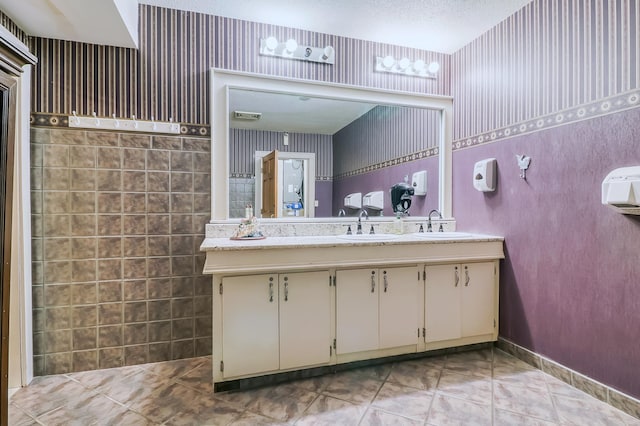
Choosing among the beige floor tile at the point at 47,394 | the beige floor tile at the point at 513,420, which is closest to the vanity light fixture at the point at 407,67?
the beige floor tile at the point at 513,420

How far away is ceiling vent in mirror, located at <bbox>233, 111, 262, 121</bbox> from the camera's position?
241cm

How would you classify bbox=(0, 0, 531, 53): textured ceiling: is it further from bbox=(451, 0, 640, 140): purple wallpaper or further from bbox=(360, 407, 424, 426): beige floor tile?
bbox=(360, 407, 424, 426): beige floor tile

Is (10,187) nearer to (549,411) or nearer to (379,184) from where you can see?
(379,184)

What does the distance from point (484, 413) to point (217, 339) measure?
1.47 m

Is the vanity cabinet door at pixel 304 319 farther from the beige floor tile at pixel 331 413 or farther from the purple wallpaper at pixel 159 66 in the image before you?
the purple wallpaper at pixel 159 66

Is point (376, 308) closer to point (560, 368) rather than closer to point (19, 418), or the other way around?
point (560, 368)

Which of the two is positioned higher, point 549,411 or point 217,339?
point 217,339

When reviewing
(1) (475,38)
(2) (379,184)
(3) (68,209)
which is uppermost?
(1) (475,38)

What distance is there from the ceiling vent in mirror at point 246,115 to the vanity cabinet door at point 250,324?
120 centimetres

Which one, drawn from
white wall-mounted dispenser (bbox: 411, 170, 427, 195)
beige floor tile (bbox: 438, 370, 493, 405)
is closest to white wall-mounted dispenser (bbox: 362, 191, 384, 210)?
white wall-mounted dispenser (bbox: 411, 170, 427, 195)

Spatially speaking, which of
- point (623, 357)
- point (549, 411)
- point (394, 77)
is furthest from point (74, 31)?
point (623, 357)

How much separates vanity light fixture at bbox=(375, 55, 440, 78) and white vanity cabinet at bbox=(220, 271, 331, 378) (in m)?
1.79

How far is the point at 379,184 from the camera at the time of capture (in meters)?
2.81

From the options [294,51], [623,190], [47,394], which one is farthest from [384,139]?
[47,394]
